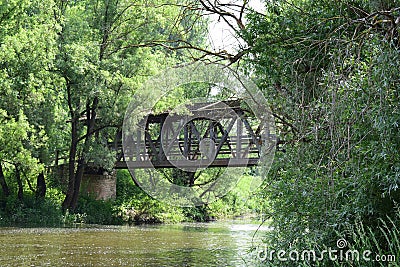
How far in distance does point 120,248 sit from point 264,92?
580 cm

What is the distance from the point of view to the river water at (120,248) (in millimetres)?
10586

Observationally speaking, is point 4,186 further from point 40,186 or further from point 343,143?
point 343,143

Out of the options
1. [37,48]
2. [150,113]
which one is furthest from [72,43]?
[150,113]

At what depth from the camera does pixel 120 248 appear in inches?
509

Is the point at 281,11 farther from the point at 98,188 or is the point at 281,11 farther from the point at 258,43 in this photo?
the point at 98,188

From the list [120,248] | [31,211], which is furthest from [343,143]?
[31,211]

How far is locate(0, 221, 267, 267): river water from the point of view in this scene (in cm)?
1059

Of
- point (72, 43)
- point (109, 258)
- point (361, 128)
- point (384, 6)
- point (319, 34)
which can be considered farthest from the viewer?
point (72, 43)

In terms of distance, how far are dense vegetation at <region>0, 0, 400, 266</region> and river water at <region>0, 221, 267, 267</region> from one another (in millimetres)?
2332

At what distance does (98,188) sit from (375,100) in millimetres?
20027

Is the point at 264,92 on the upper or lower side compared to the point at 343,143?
upper

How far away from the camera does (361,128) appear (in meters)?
5.40

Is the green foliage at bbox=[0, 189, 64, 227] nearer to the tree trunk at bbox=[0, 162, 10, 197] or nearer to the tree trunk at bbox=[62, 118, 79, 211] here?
the tree trunk at bbox=[0, 162, 10, 197]

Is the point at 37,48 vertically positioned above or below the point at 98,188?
above
